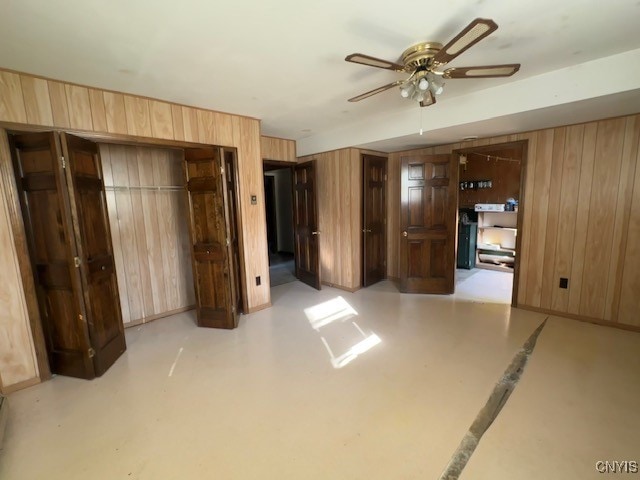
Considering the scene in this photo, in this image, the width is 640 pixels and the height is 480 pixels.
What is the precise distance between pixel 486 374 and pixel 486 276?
3.36 meters

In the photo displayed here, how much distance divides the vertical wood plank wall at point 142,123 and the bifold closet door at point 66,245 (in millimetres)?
161

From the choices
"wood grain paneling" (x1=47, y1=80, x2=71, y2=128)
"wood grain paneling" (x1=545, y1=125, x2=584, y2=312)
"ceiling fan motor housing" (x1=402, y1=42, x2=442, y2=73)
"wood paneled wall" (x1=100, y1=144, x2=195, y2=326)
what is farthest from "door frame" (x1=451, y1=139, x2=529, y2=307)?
"wood grain paneling" (x1=47, y1=80, x2=71, y2=128)

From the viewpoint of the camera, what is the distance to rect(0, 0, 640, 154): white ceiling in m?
1.59

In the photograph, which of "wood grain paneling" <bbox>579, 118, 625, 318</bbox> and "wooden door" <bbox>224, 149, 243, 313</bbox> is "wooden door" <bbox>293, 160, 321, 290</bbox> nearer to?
"wooden door" <bbox>224, 149, 243, 313</bbox>

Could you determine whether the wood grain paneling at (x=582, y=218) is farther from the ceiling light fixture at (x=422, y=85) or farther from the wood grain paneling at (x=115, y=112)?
the wood grain paneling at (x=115, y=112)

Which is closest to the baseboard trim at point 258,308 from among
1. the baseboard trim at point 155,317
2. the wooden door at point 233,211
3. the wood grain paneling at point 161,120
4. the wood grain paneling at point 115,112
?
the wooden door at point 233,211

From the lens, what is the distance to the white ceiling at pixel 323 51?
62.8 inches

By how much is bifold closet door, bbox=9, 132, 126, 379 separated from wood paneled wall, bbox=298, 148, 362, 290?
3.00 m

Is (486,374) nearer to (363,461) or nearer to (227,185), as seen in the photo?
(363,461)

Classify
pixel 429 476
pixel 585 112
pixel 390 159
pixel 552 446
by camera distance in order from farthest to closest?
1. pixel 390 159
2. pixel 585 112
3. pixel 552 446
4. pixel 429 476

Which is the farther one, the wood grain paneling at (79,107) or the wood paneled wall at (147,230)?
the wood paneled wall at (147,230)

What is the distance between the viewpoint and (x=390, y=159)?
488 cm

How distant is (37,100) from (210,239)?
1.79 meters

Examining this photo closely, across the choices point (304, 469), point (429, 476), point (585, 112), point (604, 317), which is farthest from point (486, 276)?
point (304, 469)
